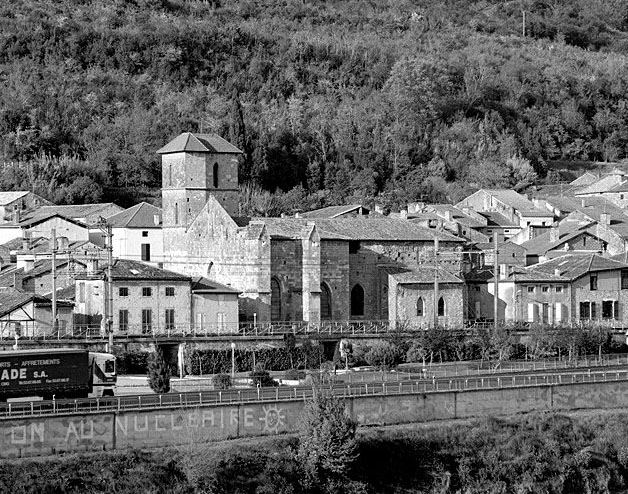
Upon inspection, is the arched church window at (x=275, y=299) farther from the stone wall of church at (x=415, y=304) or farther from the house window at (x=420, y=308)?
the house window at (x=420, y=308)

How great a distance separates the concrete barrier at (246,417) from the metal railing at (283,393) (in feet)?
0.81

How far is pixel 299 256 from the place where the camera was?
234 ft

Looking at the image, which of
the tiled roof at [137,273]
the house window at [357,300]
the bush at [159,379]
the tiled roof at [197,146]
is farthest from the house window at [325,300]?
the bush at [159,379]

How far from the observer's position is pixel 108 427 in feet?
147

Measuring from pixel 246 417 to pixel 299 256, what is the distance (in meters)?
24.8

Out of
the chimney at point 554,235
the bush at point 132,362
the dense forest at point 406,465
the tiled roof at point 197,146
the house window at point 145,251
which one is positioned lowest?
the dense forest at point 406,465

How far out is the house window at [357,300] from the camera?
73312 mm

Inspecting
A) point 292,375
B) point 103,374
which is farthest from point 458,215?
point 103,374

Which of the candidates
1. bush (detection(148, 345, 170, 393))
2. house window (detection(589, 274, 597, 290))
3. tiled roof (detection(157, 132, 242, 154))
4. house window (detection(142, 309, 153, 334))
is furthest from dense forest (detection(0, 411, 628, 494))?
tiled roof (detection(157, 132, 242, 154))

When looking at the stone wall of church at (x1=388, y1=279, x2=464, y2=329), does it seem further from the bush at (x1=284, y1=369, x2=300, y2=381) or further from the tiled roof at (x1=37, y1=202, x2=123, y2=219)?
the tiled roof at (x1=37, y1=202, x2=123, y2=219)

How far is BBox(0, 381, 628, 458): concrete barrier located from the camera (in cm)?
4388

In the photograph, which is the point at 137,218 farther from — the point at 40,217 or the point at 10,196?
the point at 10,196

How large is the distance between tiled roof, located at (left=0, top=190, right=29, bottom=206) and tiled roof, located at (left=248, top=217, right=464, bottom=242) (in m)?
24.7

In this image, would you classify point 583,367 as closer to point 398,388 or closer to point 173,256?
point 398,388
